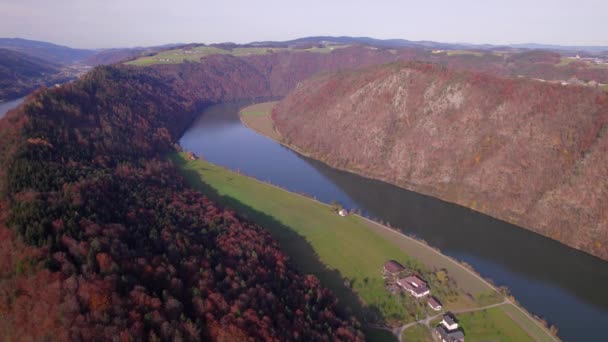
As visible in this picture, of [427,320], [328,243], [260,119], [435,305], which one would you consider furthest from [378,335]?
[260,119]

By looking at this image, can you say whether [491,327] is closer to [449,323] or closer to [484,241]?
[449,323]

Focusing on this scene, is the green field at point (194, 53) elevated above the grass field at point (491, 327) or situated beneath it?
elevated above

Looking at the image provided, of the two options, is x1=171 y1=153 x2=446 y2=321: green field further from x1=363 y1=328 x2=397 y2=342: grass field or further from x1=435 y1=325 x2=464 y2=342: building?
x1=435 y1=325 x2=464 y2=342: building

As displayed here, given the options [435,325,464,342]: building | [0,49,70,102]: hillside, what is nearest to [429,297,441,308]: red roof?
[435,325,464,342]: building

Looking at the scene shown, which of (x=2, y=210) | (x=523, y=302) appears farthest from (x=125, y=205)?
(x=523, y=302)

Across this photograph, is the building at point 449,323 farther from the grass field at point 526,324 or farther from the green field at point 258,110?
the green field at point 258,110

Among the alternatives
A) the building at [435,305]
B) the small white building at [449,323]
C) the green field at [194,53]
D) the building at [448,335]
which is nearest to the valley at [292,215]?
the building at [435,305]
